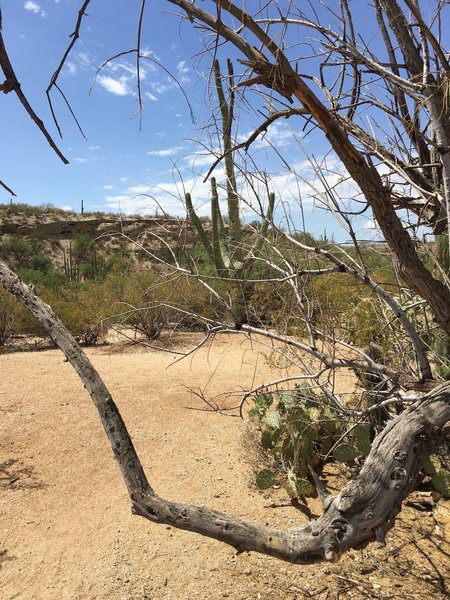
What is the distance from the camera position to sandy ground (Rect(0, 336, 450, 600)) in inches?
112

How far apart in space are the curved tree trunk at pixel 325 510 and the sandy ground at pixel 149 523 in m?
1.30

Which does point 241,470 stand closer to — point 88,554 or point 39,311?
point 88,554

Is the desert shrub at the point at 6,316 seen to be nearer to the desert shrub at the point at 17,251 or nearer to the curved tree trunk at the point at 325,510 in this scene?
the curved tree trunk at the point at 325,510

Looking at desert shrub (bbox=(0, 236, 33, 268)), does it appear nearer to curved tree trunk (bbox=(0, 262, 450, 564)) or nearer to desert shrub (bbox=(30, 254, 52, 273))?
desert shrub (bbox=(30, 254, 52, 273))

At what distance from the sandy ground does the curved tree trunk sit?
1296mm

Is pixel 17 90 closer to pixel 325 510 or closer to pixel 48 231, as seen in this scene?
pixel 325 510

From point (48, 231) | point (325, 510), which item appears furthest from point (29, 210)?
point (325, 510)

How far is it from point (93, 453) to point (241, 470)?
1.41m

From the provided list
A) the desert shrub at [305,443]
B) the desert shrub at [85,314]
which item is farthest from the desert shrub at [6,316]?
the desert shrub at [305,443]

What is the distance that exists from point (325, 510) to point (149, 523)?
2110mm

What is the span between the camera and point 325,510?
1.78 meters

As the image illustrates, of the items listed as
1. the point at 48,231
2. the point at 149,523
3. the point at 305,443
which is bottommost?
the point at 149,523

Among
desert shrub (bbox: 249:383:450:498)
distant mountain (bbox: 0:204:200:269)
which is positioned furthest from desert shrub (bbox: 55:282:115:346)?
distant mountain (bbox: 0:204:200:269)

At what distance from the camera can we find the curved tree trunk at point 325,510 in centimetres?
166
